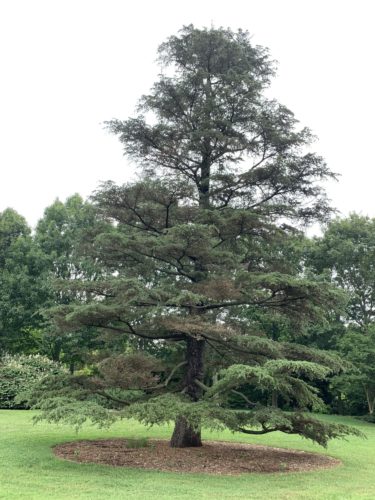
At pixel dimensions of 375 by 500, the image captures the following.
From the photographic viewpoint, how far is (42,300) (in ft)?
93.6

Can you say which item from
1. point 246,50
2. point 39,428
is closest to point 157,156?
point 246,50

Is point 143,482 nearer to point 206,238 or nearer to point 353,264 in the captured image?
point 206,238

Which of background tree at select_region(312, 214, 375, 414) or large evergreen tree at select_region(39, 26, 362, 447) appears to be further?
background tree at select_region(312, 214, 375, 414)

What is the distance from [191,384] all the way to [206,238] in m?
3.47

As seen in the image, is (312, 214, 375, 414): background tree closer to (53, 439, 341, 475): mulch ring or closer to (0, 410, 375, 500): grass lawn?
(53, 439, 341, 475): mulch ring

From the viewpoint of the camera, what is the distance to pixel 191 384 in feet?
37.5

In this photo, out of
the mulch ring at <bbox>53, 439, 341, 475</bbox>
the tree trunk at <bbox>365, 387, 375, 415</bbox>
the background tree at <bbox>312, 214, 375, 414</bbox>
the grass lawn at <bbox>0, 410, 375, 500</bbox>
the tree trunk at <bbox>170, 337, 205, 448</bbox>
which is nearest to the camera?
the grass lawn at <bbox>0, 410, 375, 500</bbox>

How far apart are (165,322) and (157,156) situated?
5026mm

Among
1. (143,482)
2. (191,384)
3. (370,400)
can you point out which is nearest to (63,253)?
(370,400)

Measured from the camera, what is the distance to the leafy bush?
72.0ft

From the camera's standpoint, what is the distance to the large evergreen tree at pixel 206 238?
33.6 feet

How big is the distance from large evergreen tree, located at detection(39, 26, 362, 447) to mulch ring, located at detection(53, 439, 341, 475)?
728 millimetres

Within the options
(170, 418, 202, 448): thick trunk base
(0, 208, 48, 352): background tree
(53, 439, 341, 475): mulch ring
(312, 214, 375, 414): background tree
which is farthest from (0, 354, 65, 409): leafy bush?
(312, 214, 375, 414): background tree

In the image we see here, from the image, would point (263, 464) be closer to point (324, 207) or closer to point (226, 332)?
point (226, 332)
